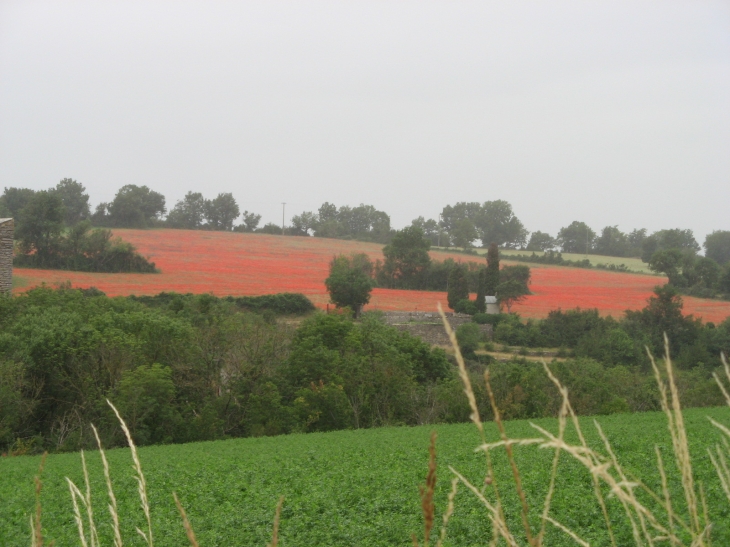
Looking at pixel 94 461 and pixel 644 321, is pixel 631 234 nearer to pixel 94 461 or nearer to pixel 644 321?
pixel 644 321

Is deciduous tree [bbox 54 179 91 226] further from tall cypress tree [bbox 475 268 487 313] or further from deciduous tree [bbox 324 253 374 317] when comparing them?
tall cypress tree [bbox 475 268 487 313]

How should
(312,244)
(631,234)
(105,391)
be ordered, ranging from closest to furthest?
(105,391)
(312,244)
(631,234)

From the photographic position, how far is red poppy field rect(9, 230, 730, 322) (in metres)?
47.0

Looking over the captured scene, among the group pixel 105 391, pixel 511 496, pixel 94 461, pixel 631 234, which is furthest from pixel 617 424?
pixel 631 234

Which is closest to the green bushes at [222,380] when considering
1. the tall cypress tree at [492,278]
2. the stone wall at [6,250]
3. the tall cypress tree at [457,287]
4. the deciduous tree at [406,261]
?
the stone wall at [6,250]

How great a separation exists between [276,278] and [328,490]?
41.7 meters

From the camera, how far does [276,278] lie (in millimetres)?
53188

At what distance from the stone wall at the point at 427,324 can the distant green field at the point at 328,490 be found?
83.7ft

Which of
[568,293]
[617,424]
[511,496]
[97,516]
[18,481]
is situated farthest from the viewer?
[568,293]

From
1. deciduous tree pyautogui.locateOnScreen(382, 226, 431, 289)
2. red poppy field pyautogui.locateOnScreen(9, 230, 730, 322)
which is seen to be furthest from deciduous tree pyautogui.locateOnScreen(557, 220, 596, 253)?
deciduous tree pyautogui.locateOnScreen(382, 226, 431, 289)

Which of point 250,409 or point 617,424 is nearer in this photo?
point 617,424

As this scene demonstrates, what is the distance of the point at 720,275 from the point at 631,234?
3783 centimetres

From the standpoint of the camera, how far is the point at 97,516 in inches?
462

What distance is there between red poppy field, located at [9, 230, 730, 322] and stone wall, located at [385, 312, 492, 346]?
1.33 metres
